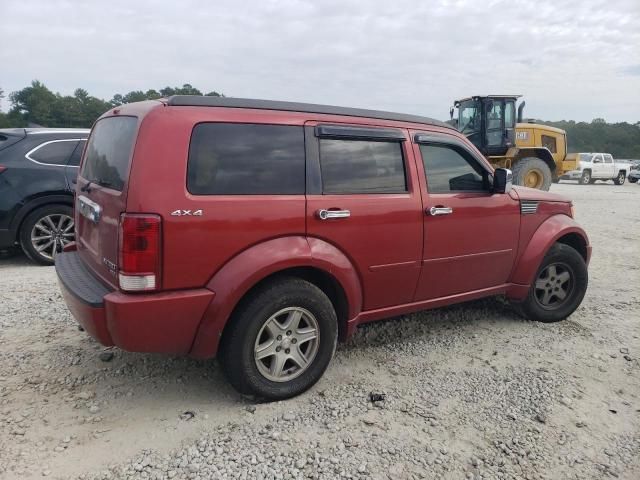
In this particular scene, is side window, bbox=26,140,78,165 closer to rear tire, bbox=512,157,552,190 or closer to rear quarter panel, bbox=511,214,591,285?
rear quarter panel, bbox=511,214,591,285

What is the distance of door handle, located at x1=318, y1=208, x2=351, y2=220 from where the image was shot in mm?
3125

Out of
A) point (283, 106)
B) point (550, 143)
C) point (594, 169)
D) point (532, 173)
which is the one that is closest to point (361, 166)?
point (283, 106)

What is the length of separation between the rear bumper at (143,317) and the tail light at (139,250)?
0.09m

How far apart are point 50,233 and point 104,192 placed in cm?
382

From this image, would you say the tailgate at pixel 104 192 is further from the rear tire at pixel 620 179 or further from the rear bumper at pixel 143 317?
the rear tire at pixel 620 179

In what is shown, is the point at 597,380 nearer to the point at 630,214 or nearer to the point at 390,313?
the point at 390,313

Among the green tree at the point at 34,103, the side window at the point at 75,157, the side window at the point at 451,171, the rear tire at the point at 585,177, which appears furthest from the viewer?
the green tree at the point at 34,103

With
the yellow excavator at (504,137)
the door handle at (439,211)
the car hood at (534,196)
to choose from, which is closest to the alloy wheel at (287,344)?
the door handle at (439,211)

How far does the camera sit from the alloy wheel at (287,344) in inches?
120

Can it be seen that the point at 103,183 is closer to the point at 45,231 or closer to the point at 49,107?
the point at 45,231

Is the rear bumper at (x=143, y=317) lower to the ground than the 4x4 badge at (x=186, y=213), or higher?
lower

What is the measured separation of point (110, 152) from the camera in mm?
3148

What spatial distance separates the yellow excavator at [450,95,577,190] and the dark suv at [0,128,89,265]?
1091cm

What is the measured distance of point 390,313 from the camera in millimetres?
3682
